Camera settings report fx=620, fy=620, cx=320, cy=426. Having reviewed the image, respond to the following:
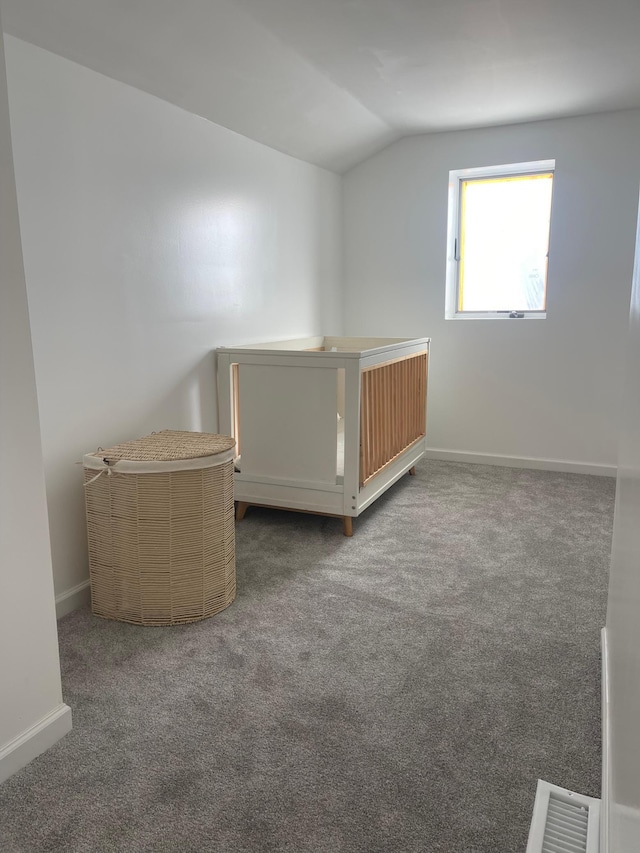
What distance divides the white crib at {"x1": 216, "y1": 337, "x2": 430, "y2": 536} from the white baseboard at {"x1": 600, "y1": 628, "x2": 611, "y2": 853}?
1255 millimetres

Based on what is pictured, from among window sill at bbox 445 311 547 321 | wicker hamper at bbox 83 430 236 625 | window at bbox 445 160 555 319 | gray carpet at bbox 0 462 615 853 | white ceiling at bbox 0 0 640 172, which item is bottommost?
gray carpet at bbox 0 462 615 853

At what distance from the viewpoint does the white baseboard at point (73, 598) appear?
6.82ft

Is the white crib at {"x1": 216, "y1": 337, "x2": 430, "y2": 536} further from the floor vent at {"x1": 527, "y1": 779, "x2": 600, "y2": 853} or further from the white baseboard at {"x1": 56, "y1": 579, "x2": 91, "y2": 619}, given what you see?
the floor vent at {"x1": 527, "y1": 779, "x2": 600, "y2": 853}

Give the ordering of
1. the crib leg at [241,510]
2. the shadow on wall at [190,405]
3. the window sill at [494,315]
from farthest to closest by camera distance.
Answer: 1. the window sill at [494,315]
2. the crib leg at [241,510]
3. the shadow on wall at [190,405]

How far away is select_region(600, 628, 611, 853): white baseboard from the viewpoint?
112 cm

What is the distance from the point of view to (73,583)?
216cm

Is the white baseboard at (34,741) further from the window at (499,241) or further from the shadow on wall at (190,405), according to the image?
the window at (499,241)

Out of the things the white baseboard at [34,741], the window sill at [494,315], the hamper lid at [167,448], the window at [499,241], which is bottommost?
the white baseboard at [34,741]

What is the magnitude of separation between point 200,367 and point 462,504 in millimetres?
1494

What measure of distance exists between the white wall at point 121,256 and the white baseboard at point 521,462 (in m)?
1.57

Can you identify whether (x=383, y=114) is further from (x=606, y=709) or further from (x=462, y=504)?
(x=606, y=709)

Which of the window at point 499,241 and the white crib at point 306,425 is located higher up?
the window at point 499,241

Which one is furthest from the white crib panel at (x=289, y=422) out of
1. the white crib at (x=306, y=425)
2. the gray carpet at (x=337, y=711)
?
the gray carpet at (x=337, y=711)

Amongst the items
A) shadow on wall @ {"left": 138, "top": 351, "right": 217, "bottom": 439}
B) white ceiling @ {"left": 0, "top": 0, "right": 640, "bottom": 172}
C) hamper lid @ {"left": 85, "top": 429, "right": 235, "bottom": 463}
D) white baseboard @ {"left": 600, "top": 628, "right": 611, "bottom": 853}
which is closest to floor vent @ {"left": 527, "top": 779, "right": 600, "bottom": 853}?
white baseboard @ {"left": 600, "top": 628, "right": 611, "bottom": 853}
